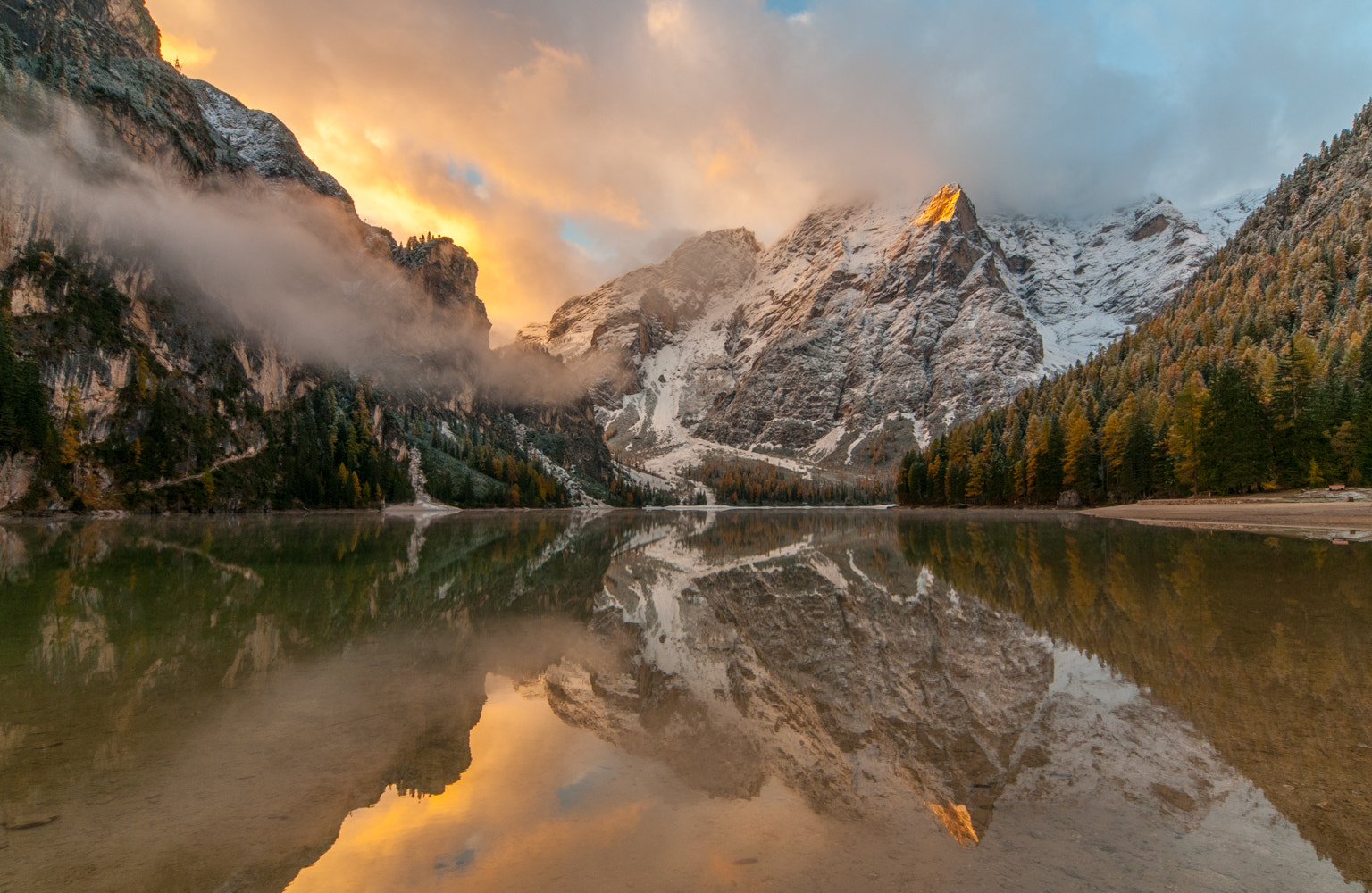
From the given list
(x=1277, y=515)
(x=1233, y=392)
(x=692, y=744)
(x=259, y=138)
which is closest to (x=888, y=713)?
(x=692, y=744)

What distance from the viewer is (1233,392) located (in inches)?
2061

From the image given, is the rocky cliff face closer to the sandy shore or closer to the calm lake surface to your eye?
the calm lake surface

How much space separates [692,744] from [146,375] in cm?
11073

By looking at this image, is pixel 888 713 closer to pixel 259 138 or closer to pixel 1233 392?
pixel 1233 392

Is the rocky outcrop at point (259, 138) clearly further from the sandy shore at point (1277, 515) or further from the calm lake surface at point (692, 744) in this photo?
the sandy shore at point (1277, 515)

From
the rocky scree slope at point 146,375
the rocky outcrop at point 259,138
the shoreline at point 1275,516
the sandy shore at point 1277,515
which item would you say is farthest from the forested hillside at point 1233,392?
the rocky outcrop at point 259,138

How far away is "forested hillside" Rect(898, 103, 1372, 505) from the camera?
49688mm

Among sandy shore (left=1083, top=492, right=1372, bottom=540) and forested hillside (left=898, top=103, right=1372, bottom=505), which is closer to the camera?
sandy shore (left=1083, top=492, right=1372, bottom=540)

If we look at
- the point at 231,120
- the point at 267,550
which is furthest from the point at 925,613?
the point at 231,120

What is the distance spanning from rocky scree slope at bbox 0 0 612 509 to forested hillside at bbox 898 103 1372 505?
102m

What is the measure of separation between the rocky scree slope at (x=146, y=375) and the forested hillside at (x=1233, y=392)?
102m

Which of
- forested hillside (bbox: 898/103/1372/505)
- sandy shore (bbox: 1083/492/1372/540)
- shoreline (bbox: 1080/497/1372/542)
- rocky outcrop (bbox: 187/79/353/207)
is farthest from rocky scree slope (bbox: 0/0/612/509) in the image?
sandy shore (bbox: 1083/492/1372/540)

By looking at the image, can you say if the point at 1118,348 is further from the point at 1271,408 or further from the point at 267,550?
the point at 267,550

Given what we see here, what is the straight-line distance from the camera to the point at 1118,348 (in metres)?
107
